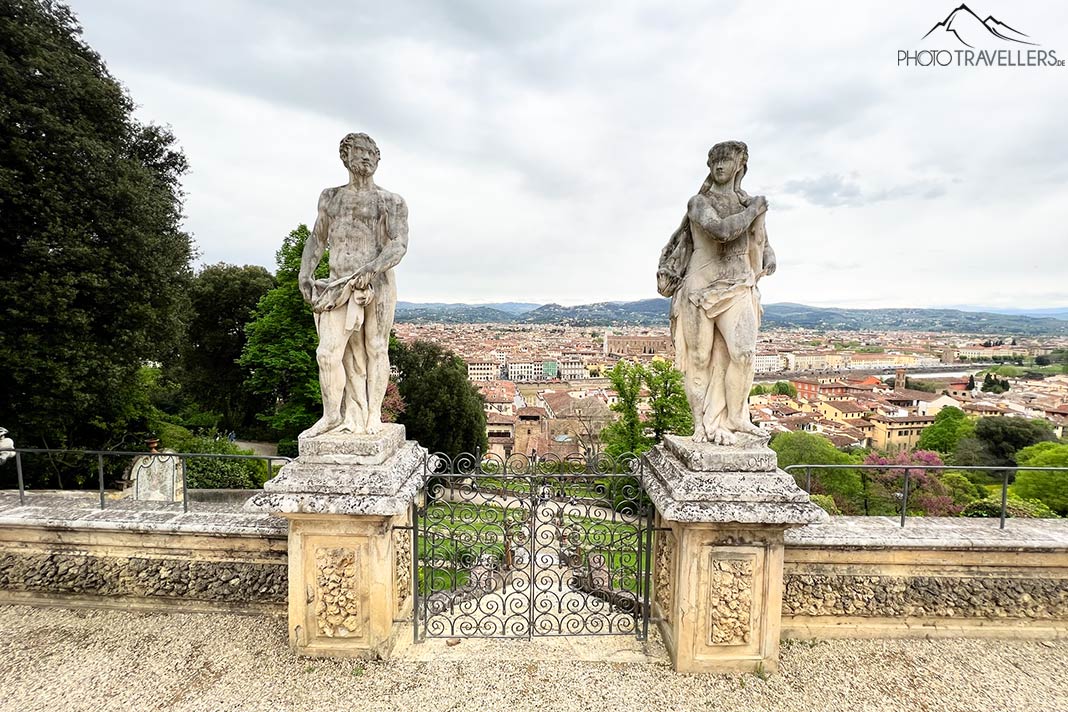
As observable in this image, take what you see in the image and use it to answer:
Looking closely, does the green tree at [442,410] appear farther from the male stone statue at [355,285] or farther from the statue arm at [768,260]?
the statue arm at [768,260]

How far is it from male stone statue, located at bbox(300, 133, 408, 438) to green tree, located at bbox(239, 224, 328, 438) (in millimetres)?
12963

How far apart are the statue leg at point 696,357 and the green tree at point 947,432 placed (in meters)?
37.6

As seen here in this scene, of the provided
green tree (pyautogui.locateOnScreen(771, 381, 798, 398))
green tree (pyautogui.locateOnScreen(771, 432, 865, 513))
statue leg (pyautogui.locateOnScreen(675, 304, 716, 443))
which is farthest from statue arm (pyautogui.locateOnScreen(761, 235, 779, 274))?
green tree (pyautogui.locateOnScreen(771, 381, 798, 398))

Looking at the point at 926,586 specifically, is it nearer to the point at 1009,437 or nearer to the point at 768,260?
the point at 768,260

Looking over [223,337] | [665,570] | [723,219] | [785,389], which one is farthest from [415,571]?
[785,389]

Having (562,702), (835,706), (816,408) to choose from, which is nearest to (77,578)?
(562,702)

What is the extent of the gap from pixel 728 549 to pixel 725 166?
2.58 m

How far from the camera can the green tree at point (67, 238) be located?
29.4 ft

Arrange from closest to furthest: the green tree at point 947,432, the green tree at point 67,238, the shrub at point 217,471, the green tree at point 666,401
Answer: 1. the green tree at point 67,238
2. the shrub at point 217,471
3. the green tree at point 666,401
4. the green tree at point 947,432

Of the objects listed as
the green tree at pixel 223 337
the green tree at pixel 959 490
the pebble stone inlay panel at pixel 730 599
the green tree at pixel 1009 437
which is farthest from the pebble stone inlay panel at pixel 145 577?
the green tree at pixel 1009 437

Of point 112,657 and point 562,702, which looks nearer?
point 562,702

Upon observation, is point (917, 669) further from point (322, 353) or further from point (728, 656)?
point (322, 353)

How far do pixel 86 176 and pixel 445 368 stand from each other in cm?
1702

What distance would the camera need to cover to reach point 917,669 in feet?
12.1
